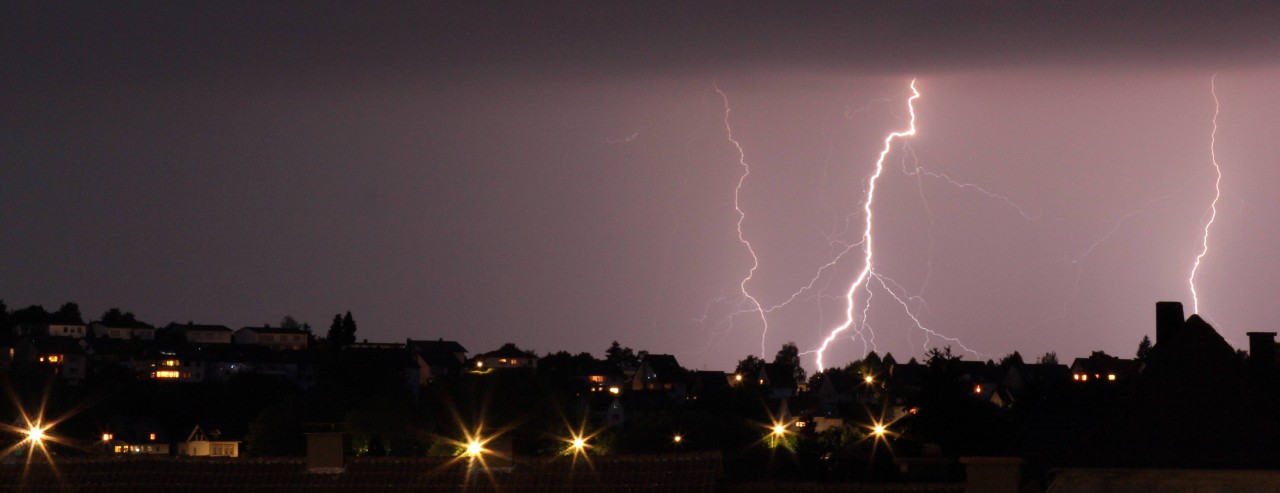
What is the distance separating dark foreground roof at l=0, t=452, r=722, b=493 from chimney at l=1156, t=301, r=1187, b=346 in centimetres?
691

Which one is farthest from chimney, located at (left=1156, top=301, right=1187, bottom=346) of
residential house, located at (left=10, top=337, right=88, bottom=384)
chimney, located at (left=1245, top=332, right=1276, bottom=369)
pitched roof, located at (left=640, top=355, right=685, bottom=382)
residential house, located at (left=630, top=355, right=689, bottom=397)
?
residential house, located at (left=10, top=337, right=88, bottom=384)

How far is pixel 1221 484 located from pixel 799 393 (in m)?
132

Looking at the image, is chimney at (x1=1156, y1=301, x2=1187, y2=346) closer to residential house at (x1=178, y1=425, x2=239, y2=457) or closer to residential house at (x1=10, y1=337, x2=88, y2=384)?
residential house at (x1=178, y1=425, x2=239, y2=457)

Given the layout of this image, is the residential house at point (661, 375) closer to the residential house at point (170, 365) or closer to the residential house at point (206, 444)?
the residential house at point (170, 365)

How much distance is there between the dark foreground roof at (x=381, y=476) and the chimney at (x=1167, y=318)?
272 inches

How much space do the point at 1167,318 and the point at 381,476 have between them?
1087 centimetres

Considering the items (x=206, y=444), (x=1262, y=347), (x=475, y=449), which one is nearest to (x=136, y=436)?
(x=206, y=444)

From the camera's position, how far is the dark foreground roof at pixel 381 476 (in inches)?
883

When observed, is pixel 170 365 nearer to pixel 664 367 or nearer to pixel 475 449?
pixel 664 367

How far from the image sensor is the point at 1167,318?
84.0ft

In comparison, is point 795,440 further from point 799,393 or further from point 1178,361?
point 1178,361

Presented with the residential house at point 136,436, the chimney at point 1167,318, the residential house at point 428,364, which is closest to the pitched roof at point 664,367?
the residential house at point 428,364

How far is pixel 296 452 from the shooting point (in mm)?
100750

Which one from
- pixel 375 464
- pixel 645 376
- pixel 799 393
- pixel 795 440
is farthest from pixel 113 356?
pixel 375 464
